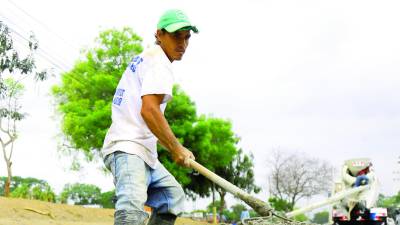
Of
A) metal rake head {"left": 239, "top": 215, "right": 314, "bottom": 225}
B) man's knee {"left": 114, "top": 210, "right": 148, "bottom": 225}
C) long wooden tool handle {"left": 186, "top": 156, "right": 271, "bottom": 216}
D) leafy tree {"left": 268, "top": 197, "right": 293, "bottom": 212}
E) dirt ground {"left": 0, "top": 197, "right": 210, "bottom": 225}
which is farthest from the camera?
leafy tree {"left": 268, "top": 197, "right": 293, "bottom": 212}

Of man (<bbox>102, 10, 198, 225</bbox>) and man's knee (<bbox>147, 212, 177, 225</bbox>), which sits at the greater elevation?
man (<bbox>102, 10, 198, 225</bbox>)

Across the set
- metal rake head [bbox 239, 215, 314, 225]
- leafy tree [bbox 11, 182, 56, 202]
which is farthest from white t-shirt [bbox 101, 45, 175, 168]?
leafy tree [bbox 11, 182, 56, 202]

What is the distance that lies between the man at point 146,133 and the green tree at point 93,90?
29.5 meters

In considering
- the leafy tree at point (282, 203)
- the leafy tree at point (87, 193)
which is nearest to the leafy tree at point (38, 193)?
the leafy tree at point (282, 203)

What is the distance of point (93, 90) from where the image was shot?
36.5 meters

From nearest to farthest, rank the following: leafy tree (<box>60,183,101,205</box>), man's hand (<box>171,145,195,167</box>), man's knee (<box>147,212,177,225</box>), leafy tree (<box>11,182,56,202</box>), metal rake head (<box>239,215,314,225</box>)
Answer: man's hand (<box>171,145,195,167</box>), man's knee (<box>147,212,177,225</box>), metal rake head (<box>239,215,314,225</box>), leafy tree (<box>11,182,56,202</box>), leafy tree (<box>60,183,101,205</box>)

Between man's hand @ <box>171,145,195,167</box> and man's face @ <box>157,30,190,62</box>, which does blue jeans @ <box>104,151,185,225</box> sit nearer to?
man's hand @ <box>171,145,195,167</box>

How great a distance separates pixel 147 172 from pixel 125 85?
566mm

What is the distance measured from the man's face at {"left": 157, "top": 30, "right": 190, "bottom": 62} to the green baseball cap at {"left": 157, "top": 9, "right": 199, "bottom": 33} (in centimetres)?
5

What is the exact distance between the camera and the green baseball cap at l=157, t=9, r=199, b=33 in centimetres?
385

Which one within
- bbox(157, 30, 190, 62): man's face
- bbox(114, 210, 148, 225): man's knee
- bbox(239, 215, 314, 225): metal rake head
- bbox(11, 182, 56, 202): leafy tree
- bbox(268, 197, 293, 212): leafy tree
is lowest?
bbox(114, 210, 148, 225): man's knee

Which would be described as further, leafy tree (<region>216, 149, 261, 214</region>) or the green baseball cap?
leafy tree (<region>216, 149, 261, 214</region>)

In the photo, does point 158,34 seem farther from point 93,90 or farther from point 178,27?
point 93,90

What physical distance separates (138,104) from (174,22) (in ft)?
1.88
